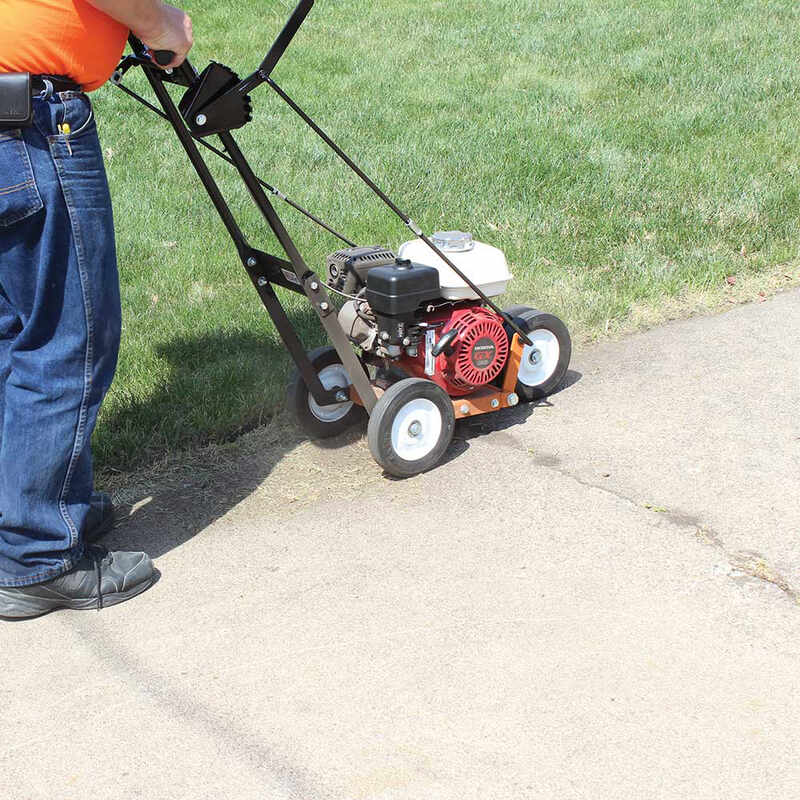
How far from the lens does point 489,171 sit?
6.28 metres

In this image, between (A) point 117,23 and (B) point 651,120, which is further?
(B) point 651,120

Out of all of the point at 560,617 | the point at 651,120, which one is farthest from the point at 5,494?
the point at 651,120

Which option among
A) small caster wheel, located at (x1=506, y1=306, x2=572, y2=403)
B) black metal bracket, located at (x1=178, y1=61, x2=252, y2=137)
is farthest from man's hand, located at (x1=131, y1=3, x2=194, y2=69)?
small caster wheel, located at (x1=506, y1=306, x2=572, y2=403)

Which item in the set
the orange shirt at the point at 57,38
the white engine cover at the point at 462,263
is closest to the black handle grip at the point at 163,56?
the orange shirt at the point at 57,38

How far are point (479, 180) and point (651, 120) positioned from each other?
5.08 ft

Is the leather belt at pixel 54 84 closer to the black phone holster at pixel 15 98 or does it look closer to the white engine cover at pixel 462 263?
the black phone holster at pixel 15 98

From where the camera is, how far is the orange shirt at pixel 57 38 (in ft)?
8.33

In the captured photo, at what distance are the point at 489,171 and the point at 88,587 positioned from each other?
13.1 ft

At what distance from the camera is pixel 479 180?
6.19 meters

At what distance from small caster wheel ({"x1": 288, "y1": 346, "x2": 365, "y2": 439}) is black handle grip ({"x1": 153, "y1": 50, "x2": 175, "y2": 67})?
126 cm

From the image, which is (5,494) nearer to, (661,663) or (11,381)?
(11,381)

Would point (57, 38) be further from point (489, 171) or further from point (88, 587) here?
point (489, 171)

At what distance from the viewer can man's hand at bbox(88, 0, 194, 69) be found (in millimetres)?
2594

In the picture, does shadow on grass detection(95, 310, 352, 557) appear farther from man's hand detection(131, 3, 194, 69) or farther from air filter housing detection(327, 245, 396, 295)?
man's hand detection(131, 3, 194, 69)
